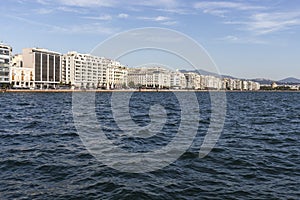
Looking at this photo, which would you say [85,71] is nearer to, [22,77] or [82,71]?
[82,71]

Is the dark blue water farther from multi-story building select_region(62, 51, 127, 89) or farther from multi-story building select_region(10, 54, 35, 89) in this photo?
multi-story building select_region(62, 51, 127, 89)

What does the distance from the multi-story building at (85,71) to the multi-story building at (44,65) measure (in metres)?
8.58

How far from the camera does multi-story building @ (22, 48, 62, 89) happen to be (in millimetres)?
141625

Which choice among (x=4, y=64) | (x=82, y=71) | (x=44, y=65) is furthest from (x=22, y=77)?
(x=82, y=71)

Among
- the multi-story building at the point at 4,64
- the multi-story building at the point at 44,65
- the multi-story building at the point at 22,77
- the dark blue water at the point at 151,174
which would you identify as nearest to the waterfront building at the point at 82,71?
the multi-story building at the point at 44,65

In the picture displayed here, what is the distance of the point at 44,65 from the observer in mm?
147750

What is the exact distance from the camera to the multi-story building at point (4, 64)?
118000 millimetres

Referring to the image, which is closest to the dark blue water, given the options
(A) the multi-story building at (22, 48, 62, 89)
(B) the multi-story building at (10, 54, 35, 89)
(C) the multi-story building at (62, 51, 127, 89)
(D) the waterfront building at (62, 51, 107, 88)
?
(B) the multi-story building at (10, 54, 35, 89)

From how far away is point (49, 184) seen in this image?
30.8ft

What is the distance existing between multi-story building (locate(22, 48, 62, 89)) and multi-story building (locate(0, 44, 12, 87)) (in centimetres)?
1974

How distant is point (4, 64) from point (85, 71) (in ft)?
199

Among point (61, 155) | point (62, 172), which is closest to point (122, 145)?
point (61, 155)

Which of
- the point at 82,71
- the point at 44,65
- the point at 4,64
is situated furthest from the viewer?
the point at 82,71

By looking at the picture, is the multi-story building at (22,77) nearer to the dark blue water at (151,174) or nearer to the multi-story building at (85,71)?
the multi-story building at (85,71)
